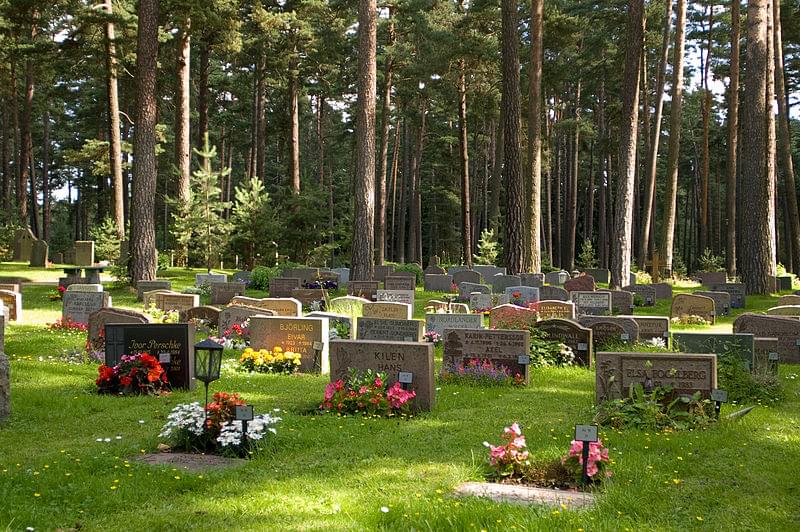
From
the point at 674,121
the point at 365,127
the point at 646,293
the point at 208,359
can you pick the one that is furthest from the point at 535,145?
the point at 208,359

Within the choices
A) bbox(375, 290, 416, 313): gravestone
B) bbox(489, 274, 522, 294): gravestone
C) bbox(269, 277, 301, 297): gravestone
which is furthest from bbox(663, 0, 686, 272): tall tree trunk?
bbox(269, 277, 301, 297): gravestone

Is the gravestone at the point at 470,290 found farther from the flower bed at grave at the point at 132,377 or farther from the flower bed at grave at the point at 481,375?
the flower bed at grave at the point at 132,377

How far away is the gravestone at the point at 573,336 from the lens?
1284 centimetres

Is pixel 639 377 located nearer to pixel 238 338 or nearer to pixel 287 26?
pixel 238 338

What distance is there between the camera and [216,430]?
713 centimetres

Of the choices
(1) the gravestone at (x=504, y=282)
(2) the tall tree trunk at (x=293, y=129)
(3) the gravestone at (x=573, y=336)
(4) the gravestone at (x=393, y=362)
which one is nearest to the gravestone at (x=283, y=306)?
(3) the gravestone at (x=573, y=336)

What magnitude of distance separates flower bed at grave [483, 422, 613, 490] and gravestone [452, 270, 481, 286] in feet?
Result: 67.5

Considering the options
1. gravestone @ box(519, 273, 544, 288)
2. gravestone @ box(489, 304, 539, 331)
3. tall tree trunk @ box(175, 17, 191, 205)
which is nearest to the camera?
gravestone @ box(489, 304, 539, 331)

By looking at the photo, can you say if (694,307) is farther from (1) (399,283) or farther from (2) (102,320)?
(2) (102,320)

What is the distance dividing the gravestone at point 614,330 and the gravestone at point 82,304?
1033cm

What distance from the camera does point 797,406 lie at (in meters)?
9.60

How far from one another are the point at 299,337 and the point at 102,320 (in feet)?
11.0

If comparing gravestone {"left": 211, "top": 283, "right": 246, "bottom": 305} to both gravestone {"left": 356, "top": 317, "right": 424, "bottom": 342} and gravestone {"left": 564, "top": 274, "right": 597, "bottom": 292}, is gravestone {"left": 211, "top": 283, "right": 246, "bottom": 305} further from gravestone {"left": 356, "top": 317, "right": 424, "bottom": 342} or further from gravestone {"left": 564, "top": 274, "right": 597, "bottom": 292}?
gravestone {"left": 564, "top": 274, "right": 597, "bottom": 292}

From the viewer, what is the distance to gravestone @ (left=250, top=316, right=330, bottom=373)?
39.9 ft
